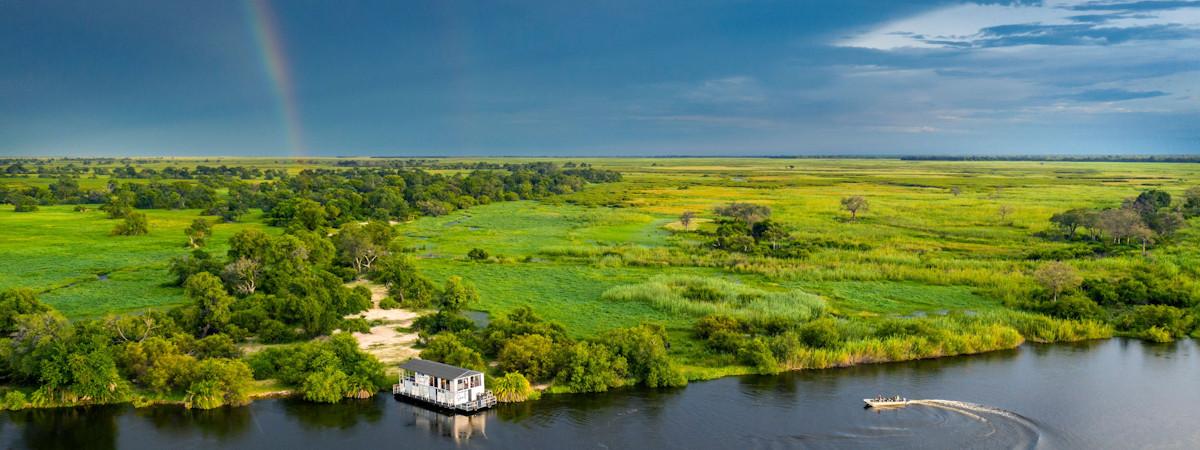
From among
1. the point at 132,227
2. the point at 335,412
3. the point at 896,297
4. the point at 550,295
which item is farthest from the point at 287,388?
the point at 132,227

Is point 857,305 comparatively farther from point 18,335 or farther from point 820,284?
point 18,335

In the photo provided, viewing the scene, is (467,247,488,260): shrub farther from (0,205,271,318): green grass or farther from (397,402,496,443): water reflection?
(397,402,496,443): water reflection

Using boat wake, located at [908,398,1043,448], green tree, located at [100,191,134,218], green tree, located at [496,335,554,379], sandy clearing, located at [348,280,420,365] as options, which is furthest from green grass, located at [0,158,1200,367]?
boat wake, located at [908,398,1043,448]

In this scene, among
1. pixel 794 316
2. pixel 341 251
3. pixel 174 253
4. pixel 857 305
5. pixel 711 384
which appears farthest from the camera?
pixel 174 253

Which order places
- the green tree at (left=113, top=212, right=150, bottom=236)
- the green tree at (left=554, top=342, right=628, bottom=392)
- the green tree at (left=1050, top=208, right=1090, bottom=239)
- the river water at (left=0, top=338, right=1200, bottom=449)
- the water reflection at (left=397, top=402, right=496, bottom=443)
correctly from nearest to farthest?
the river water at (left=0, top=338, right=1200, bottom=449) → the water reflection at (left=397, top=402, right=496, bottom=443) → the green tree at (left=554, top=342, right=628, bottom=392) → the green tree at (left=1050, top=208, right=1090, bottom=239) → the green tree at (left=113, top=212, right=150, bottom=236)

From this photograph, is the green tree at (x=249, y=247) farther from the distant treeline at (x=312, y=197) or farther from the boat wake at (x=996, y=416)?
the boat wake at (x=996, y=416)

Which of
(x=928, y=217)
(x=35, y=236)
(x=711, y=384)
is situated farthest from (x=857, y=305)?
(x=35, y=236)
